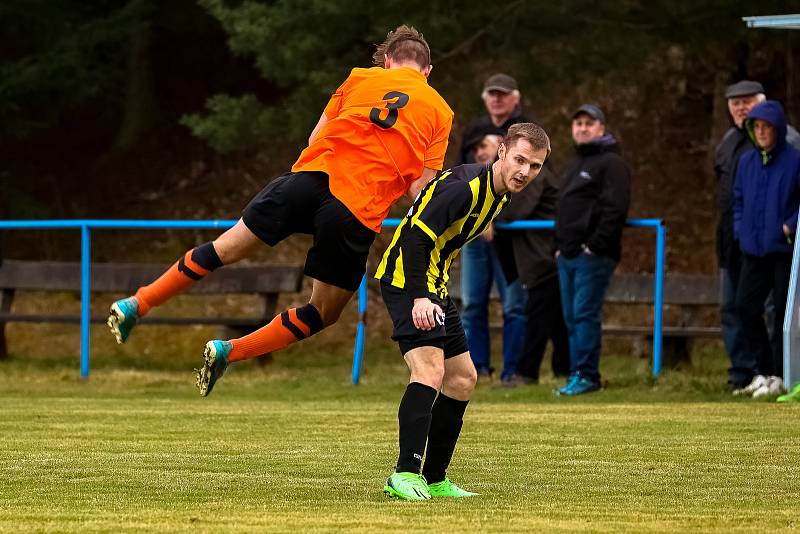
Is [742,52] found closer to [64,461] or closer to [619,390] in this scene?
[619,390]

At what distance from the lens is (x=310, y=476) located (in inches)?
284

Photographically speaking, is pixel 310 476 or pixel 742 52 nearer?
pixel 310 476

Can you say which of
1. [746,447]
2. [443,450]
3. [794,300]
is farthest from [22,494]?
[794,300]

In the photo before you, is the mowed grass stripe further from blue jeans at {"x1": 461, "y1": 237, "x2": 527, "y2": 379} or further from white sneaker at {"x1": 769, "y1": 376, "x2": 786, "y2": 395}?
blue jeans at {"x1": 461, "y1": 237, "x2": 527, "y2": 379}

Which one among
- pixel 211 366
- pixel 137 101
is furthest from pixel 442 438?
pixel 137 101

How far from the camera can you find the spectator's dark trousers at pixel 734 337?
1148cm

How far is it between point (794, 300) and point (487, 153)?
268cm

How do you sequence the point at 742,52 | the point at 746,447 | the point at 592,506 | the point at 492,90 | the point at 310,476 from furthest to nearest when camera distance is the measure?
the point at 742,52
the point at 492,90
the point at 746,447
the point at 310,476
the point at 592,506

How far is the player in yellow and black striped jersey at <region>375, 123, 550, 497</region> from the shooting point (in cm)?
642

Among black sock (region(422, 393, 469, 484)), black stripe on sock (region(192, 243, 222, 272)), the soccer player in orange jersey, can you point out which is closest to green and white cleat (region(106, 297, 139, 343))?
the soccer player in orange jersey

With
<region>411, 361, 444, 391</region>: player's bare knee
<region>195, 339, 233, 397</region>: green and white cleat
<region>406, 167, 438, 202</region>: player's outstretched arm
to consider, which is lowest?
<region>195, 339, 233, 397</region>: green and white cleat

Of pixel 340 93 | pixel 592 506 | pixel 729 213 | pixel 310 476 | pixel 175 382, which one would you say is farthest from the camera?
pixel 175 382

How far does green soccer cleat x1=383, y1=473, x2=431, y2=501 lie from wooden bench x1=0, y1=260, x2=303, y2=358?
859 centimetres

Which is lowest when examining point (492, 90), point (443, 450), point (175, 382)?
point (175, 382)
